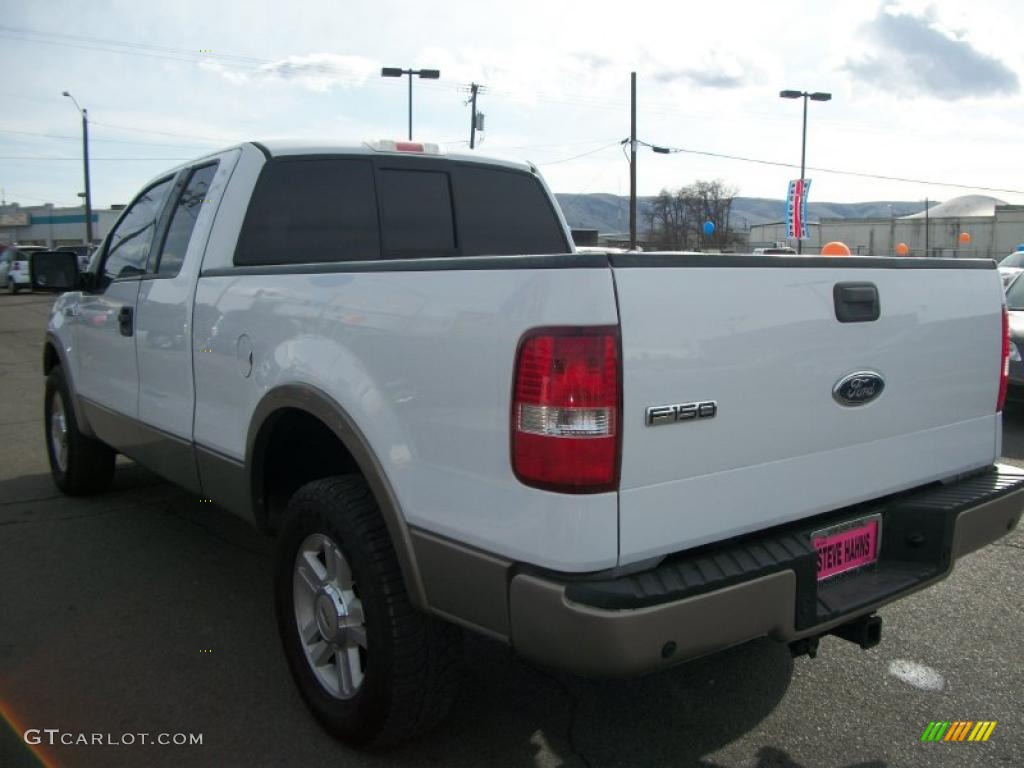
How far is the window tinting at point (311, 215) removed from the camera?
144 inches

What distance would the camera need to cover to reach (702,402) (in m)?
2.15

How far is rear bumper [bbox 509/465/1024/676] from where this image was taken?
202 cm

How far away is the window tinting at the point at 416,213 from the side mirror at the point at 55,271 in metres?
1.94

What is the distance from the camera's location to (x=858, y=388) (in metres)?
2.50

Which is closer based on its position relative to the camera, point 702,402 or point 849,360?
point 702,402

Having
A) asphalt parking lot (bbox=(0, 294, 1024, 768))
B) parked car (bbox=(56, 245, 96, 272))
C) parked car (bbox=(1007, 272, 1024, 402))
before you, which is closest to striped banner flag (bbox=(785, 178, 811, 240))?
parked car (bbox=(56, 245, 96, 272))

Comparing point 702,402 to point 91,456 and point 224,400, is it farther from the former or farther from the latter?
point 91,456

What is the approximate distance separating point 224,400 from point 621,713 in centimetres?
189

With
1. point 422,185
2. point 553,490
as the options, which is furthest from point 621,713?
point 422,185

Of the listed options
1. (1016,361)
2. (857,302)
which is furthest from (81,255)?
(857,302)

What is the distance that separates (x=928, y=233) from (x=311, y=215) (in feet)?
263

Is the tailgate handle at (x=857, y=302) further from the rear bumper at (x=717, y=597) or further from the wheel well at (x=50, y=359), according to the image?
the wheel well at (x=50, y=359)

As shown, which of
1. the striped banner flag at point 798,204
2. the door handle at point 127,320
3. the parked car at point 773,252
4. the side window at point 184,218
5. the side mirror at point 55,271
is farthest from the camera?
the striped banner flag at point 798,204

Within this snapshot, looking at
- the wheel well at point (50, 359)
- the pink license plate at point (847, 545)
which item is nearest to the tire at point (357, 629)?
the pink license plate at point (847, 545)
